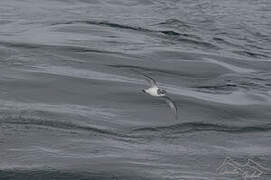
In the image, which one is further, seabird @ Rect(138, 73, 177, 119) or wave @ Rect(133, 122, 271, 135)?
wave @ Rect(133, 122, 271, 135)

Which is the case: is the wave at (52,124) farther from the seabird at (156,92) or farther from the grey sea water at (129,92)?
the seabird at (156,92)

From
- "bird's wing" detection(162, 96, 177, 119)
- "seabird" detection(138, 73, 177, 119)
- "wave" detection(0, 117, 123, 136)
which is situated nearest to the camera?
"seabird" detection(138, 73, 177, 119)

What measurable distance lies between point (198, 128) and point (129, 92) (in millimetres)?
3547

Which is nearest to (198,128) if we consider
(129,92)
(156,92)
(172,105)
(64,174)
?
(172,105)

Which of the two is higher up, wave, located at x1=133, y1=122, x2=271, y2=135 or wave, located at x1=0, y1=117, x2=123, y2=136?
wave, located at x1=133, y1=122, x2=271, y2=135

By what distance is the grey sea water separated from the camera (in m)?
19.9

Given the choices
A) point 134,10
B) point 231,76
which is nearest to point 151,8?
point 134,10

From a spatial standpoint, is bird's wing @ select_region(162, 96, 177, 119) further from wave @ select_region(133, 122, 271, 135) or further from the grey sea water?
wave @ select_region(133, 122, 271, 135)

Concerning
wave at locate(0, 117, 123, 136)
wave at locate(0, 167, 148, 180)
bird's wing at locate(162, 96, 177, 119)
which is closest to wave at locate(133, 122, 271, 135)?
bird's wing at locate(162, 96, 177, 119)

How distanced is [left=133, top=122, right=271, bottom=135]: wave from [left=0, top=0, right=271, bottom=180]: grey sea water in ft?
0.11

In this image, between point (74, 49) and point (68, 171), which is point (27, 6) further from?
point (68, 171)

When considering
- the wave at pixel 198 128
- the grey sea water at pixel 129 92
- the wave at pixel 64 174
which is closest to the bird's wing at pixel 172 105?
the grey sea water at pixel 129 92

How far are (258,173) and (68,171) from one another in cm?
450

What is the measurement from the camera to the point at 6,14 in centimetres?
3872
